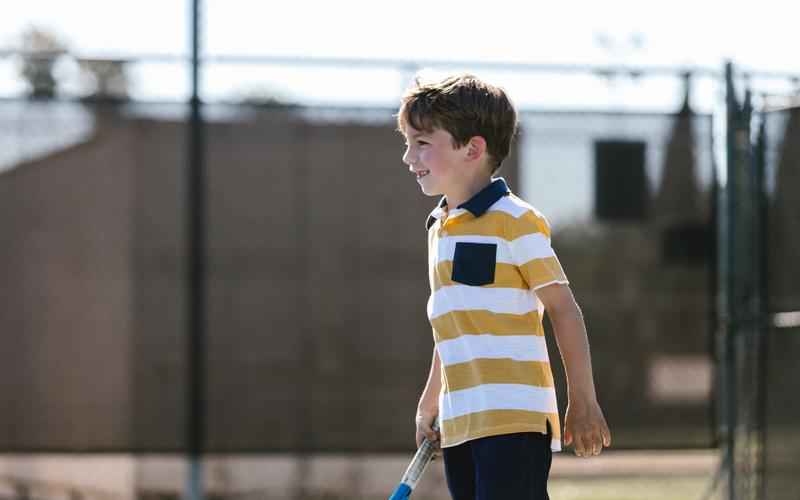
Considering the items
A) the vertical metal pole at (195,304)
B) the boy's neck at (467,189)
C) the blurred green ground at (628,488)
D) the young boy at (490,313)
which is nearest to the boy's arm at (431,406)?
the young boy at (490,313)

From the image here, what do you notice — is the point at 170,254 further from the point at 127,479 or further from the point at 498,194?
the point at 498,194

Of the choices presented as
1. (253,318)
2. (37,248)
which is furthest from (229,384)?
(37,248)

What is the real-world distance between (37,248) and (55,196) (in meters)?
0.26

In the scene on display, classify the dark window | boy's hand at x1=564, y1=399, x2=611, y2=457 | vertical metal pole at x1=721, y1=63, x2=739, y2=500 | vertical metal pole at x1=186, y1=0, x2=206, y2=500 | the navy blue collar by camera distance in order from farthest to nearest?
the dark window < vertical metal pole at x1=186, y1=0, x2=206, y2=500 < vertical metal pole at x1=721, y1=63, x2=739, y2=500 < the navy blue collar < boy's hand at x1=564, y1=399, x2=611, y2=457

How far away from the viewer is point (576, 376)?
10.1 feet

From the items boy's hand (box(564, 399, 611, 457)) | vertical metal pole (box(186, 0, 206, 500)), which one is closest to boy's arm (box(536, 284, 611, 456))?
boy's hand (box(564, 399, 611, 457))

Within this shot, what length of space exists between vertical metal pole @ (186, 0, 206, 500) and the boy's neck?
3.79 m

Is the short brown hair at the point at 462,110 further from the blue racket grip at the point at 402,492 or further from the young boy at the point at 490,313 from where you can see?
the blue racket grip at the point at 402,492

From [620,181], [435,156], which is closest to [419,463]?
[435,156]

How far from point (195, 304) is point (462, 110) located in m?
4.01

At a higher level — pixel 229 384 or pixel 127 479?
pixel 229 384

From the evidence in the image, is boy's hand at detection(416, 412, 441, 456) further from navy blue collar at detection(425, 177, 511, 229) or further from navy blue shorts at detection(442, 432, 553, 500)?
navy blue collar at detection(425, 177, 511, 229)

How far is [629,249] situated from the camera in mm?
7465

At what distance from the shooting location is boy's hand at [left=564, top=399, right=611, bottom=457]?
3.05 meters
